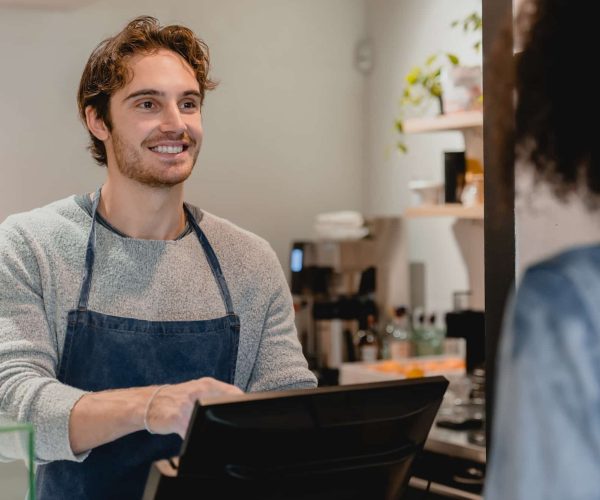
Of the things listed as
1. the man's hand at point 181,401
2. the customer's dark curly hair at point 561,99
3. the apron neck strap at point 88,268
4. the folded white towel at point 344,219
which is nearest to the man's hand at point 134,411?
the man's hand at point 181,401

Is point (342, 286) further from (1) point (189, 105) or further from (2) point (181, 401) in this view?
(2) point (181, 401)

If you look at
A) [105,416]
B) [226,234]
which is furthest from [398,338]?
[105,416]

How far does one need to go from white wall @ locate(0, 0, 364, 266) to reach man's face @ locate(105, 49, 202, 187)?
2.57m

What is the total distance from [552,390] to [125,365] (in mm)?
1360

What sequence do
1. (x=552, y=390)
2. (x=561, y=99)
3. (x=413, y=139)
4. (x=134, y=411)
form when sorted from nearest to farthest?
(x=552, y=390)
(x=561, y=99)
(x=134, y=411)
(x=413, y=139)

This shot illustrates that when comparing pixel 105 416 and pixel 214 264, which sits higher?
pixel 214 264

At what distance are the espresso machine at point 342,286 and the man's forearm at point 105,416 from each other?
123 inches

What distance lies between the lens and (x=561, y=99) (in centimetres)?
84

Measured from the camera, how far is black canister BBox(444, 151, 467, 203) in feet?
13.4

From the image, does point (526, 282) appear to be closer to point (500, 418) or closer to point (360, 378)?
point (500, 418)

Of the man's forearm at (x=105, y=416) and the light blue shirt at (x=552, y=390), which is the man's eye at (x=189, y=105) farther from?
the light blue shirt at (x=552, y=390)

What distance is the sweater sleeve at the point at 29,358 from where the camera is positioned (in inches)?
64.9

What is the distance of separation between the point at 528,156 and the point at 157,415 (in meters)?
0.79

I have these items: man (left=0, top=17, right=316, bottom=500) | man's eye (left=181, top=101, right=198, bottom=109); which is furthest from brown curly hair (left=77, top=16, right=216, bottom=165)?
man's eye (left=181, top=101, right=198, bottom=109)
